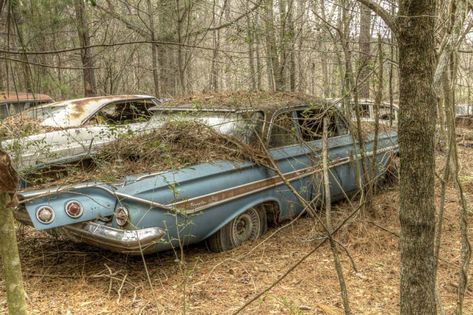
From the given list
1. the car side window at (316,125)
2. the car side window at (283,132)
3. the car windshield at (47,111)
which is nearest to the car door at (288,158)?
the car side window at (283,132)

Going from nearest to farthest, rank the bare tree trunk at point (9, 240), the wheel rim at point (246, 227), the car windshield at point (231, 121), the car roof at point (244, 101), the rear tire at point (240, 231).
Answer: the bare tree trunk at point (9, 240) → the rear tire at point (240, 231) → the wheel rim at point (246, 227) → the car windshield at point (231, 121) → the car roof at point (244, 101)

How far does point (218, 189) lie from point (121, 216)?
1005mm

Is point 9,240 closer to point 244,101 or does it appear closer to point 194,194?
point 194,194

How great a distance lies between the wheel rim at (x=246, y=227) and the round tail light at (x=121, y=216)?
1287 mm

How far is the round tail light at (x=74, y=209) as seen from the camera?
3812 millimetres

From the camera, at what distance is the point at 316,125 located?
579 cm

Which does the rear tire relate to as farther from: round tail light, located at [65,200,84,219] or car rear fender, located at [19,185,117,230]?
round tail light, located at [65,200,84,219]

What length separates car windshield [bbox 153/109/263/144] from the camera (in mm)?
5000

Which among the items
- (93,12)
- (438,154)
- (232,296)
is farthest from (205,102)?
(93,12)

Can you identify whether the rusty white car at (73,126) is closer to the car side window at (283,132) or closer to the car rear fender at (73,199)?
the car rear fender at (73,199)

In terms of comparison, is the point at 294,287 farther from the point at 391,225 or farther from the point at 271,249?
the point at 391,225

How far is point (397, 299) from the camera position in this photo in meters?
3.73

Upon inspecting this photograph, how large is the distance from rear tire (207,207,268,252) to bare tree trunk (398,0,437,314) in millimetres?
2563

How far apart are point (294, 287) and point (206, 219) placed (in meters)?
1.04
